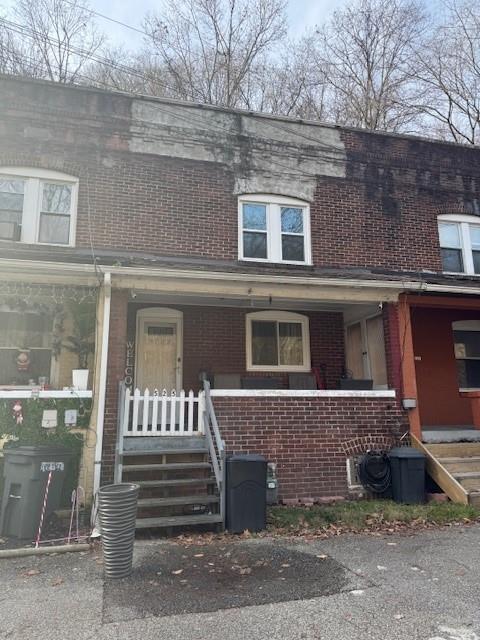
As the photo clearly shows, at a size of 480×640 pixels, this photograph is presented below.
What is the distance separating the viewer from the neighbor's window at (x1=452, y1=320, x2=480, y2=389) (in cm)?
1088

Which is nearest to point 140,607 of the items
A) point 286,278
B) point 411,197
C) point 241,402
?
point 241,402

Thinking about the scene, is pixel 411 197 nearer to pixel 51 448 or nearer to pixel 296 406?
pixel 296 406

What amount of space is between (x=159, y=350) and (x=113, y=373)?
7.91 feet

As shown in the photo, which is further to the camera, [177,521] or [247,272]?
[247,272]

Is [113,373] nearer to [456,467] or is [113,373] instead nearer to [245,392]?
[245,392]

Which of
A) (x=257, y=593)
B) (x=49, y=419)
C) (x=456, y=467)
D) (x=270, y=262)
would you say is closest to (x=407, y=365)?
(x=456, y=467)

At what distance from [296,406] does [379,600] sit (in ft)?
13.1

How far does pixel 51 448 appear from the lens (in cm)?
639

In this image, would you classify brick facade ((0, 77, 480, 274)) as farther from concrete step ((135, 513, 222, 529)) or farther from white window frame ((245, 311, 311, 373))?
concrete step ((135, 513, 222, 529))

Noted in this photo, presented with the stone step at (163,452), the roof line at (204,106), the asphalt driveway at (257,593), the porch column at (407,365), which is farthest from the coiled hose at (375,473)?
the roof line at (204,106)

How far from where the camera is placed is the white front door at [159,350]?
31.2 feet

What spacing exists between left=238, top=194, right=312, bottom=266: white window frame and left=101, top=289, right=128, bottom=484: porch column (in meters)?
3.55

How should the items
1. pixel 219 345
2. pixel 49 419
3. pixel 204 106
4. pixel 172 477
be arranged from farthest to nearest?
pixel 204 106, pixel 219 345, pixel 49 419, pixel 172 477

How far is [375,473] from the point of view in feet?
25.4
